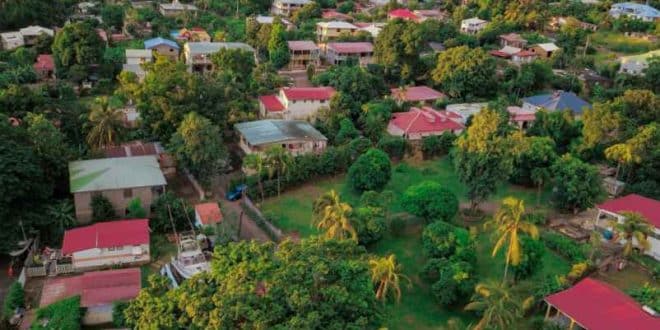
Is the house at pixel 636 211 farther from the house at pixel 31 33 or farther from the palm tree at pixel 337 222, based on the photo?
the house at pixel 31 33

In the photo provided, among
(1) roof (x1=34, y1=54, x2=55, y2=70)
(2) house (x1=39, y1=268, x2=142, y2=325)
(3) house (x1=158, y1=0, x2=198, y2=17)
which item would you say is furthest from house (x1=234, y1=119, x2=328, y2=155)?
(3) house (x1=158, y1=0, x2=198, y2=17)

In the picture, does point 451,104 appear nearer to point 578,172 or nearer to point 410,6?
point 578,172

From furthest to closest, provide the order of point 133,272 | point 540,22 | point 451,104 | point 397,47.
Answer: point 540,22 < point 397,47 < point 451,104 < point 133,272

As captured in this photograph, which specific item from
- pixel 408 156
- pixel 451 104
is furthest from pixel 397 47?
pixel 408 156

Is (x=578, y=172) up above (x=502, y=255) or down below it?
above

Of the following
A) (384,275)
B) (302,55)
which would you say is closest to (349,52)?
(302,55)

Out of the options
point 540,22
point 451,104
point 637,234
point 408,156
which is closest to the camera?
point 637,234

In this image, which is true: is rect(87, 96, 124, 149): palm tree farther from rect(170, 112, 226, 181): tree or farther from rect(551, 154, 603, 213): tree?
rect(551, 154, 603, 213): tree
